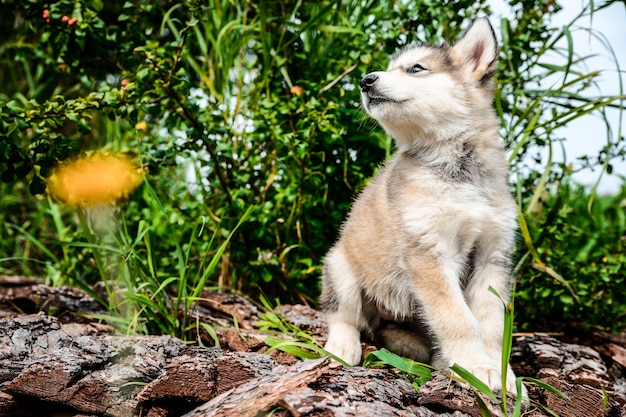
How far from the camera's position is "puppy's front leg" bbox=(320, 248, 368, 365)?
2.83 metres

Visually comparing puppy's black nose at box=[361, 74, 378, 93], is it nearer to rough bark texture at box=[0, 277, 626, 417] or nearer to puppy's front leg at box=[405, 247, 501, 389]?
puppy's front leg at box=[405, 247, 501, 389]

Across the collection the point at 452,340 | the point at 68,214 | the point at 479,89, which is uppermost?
the point at 479,89

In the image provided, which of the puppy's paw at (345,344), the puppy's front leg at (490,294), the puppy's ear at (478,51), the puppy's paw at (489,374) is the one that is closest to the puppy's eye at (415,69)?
the puppy's ear at (478,51)

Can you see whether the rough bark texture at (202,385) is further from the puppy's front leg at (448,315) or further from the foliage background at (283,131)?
the foliage background at (283,131)

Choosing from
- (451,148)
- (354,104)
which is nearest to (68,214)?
(354,104)

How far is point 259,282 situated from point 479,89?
74.1 inches

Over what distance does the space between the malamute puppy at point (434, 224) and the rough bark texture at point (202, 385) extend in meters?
0.27

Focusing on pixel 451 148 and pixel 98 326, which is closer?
pixel 451 148

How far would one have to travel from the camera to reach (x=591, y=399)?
90.4 inches

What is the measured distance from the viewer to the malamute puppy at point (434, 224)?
2502 millimetres

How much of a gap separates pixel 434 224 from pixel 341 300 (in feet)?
2.22

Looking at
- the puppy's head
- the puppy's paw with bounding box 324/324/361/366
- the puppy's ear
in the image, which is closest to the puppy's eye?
the puppy's head

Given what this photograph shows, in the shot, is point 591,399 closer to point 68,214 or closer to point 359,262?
point 359,262

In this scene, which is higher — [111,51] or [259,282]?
[111,51]
